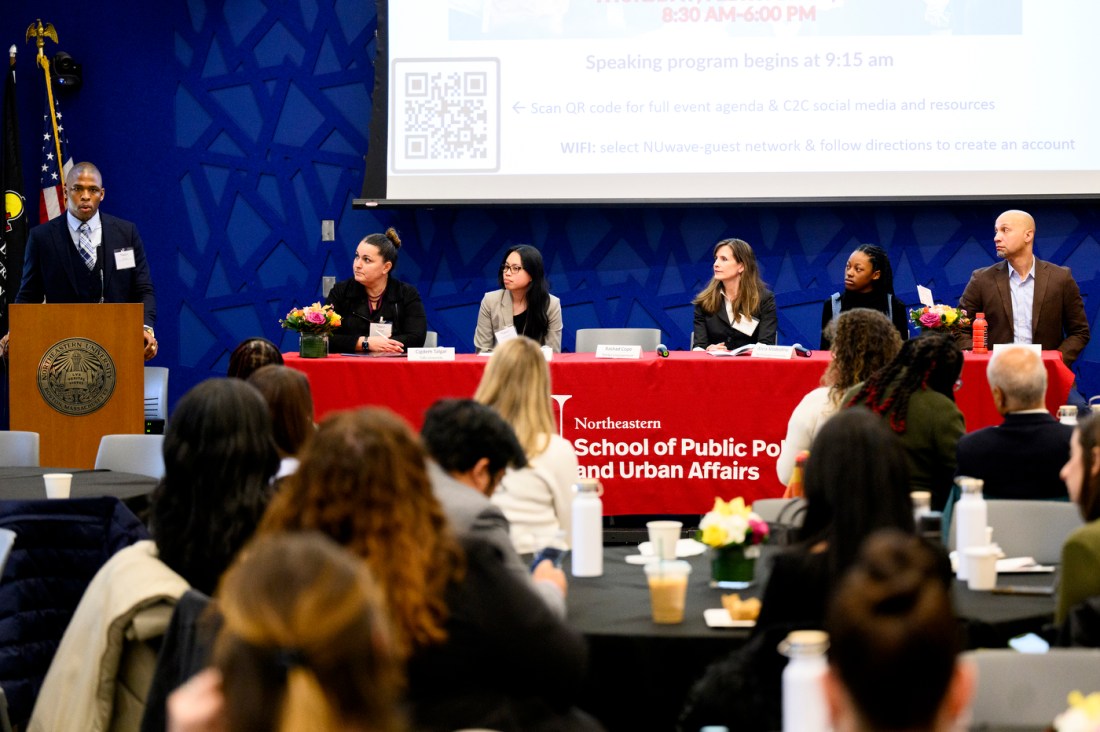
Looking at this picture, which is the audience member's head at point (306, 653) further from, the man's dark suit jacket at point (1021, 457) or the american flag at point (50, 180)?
the american flag at point (50, 180)

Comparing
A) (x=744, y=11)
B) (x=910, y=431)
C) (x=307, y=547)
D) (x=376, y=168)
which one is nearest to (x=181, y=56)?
(x=376, y=168)

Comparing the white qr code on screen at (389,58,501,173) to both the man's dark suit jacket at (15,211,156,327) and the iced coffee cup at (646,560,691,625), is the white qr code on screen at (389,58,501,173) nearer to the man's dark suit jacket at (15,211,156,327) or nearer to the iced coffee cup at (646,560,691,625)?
the man's dark suit jacket at (15,211,156,327)

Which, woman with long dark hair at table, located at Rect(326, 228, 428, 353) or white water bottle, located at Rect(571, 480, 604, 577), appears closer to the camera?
white water bottle, located at Rect(571, 480, 604, 577)

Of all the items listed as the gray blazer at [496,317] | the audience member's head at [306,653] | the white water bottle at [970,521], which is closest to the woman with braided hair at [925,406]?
the white water bottle at [970,521]

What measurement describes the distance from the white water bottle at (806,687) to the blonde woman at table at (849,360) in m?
2.64

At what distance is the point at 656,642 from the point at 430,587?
2.53ft

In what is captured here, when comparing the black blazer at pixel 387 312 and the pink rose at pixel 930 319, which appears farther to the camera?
the black blazer at pixel 387 312

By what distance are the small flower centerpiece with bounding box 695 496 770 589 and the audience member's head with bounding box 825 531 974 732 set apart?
156 cm

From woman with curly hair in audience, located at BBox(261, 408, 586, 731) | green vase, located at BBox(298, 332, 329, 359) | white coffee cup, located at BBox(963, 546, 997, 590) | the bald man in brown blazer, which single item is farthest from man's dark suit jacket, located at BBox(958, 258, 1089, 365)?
woman with curly hair in audience, located at BBox(261, 408, 586, 731)

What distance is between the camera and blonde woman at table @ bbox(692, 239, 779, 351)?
6605 millimetres

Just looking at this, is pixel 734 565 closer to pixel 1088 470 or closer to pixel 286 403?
pixel 1088 470

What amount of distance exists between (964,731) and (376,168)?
255 inches

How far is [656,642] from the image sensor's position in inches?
95.4

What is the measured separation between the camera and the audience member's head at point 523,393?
11.2ft
